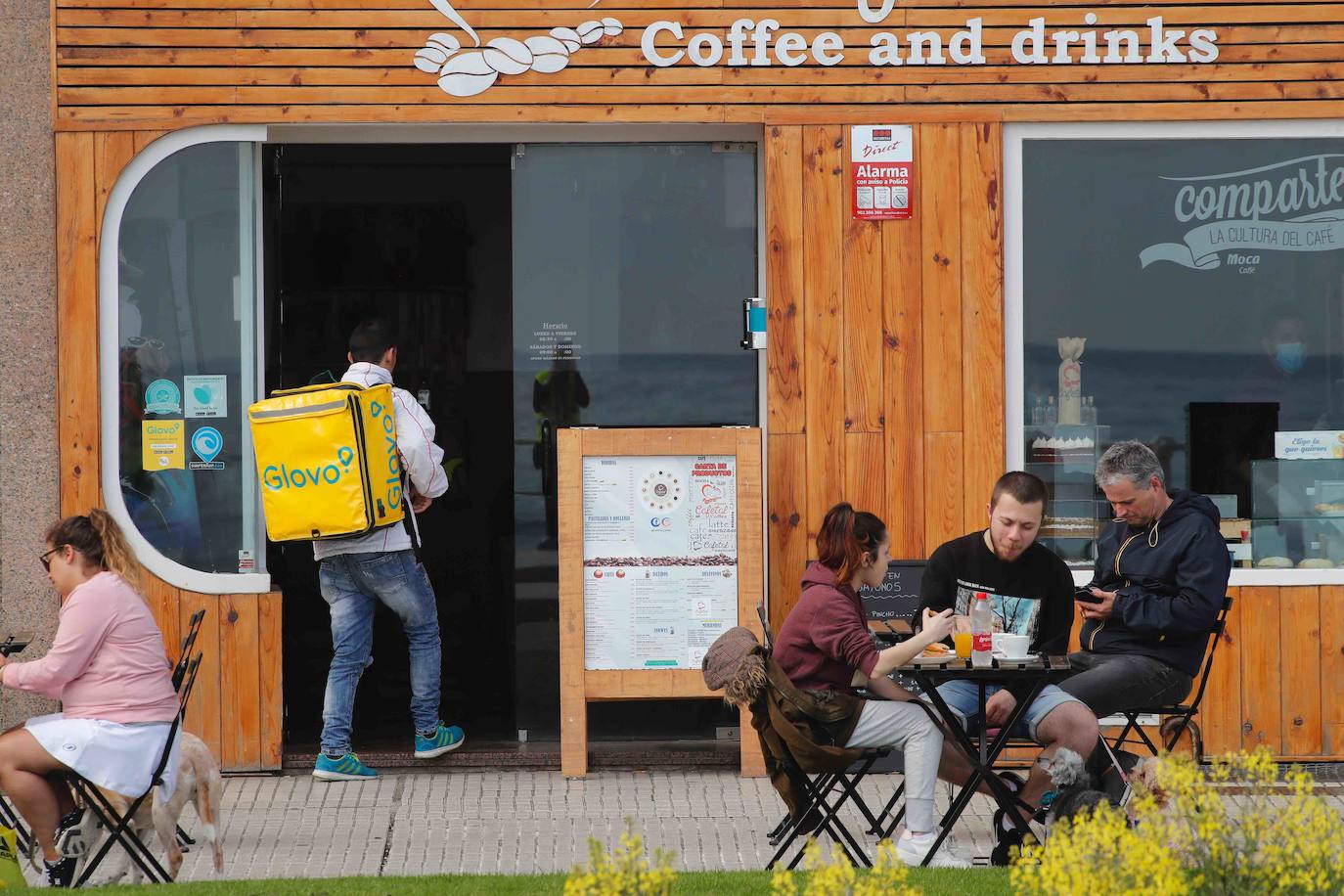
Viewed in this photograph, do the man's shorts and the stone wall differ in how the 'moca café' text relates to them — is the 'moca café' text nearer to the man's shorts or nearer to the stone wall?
the stone wall

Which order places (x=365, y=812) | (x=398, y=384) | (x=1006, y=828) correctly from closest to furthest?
(x=1006, y=828) < (x=365, y=812) < (x=398, y=384)

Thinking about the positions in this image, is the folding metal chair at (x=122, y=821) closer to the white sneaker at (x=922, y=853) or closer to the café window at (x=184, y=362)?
the café window at (x=184, y=362)

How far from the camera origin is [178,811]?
5.57 metres

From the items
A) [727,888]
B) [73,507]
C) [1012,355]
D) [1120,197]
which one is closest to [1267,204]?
[1120,197]

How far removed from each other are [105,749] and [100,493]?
7.32 feet

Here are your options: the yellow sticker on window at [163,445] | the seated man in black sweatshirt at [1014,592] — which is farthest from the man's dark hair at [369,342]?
the seated man in black sweatshirt at [1014,592]

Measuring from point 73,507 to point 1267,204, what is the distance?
5.63 meters

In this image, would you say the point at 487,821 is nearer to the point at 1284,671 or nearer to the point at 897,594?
the point at 897,594

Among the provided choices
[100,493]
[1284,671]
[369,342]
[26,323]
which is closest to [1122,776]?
[1284,671]

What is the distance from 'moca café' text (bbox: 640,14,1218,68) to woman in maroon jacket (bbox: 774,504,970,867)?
8.74ft

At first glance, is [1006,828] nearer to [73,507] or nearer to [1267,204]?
[1267,204]

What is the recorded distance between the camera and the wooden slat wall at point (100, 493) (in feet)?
23.9

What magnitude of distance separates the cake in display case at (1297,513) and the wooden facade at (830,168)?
23 centimetres

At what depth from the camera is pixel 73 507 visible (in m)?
7.32
